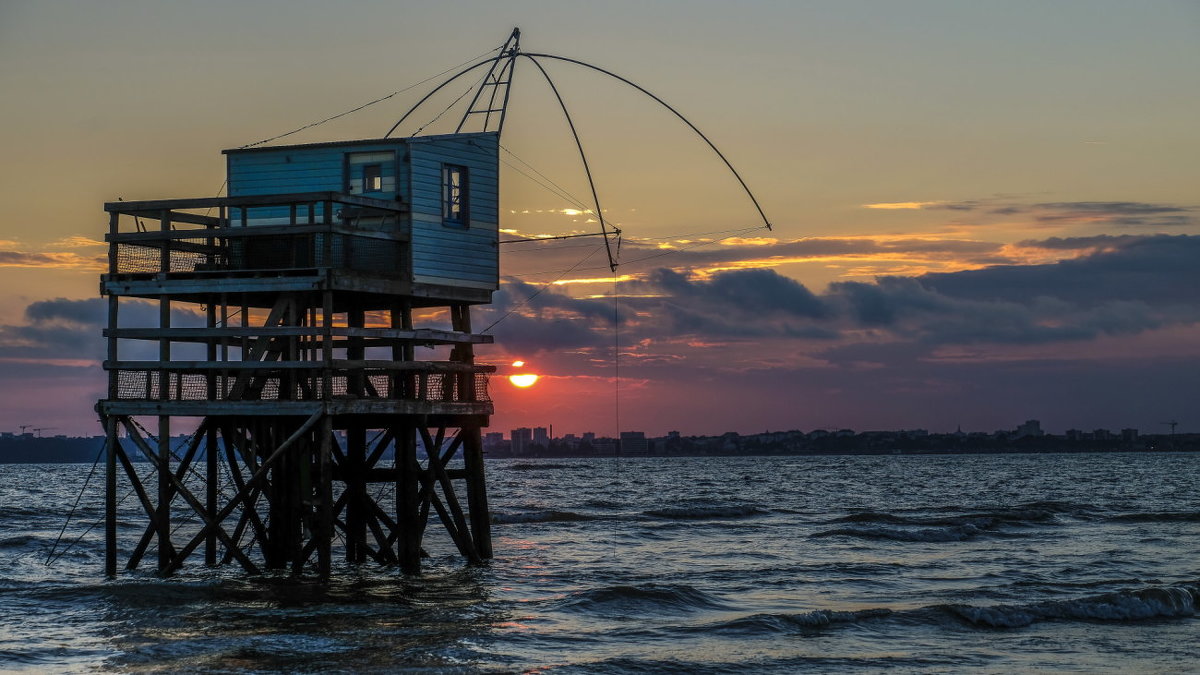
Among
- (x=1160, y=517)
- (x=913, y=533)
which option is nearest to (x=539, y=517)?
(x=913, y=533)

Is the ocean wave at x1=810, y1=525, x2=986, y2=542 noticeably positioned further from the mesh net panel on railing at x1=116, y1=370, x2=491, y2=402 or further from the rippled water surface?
the mesh net panel on railing at x1=116, y1=370, x2=491, y2=402

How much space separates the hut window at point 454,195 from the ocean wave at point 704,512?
3518 cm

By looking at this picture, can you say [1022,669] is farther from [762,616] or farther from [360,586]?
[360,586]

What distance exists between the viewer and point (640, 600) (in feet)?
86.8

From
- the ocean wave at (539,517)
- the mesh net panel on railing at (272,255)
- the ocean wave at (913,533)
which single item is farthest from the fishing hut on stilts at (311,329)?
the ocean wave at (539,517)

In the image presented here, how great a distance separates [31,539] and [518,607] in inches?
1069

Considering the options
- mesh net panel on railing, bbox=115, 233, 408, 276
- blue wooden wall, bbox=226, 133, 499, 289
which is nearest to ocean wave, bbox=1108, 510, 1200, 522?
blue wooden wall, bbox=226, 133, 499, 289

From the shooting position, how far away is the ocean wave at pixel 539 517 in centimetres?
5666

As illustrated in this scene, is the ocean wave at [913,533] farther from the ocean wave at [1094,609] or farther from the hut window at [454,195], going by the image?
the hut window at [454,195]

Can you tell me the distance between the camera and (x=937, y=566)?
114 ft

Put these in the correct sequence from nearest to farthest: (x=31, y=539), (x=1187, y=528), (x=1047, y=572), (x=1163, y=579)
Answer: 1. (x=1163, y=579)
2. (x=1047, y=572)
3. (x=31, y=539)
4. (x=1187, y=528)

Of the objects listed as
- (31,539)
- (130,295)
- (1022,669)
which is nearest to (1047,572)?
(1022,669)

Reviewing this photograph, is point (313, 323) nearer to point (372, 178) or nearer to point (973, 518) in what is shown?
point (372, 178)

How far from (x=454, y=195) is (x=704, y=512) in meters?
38.1
